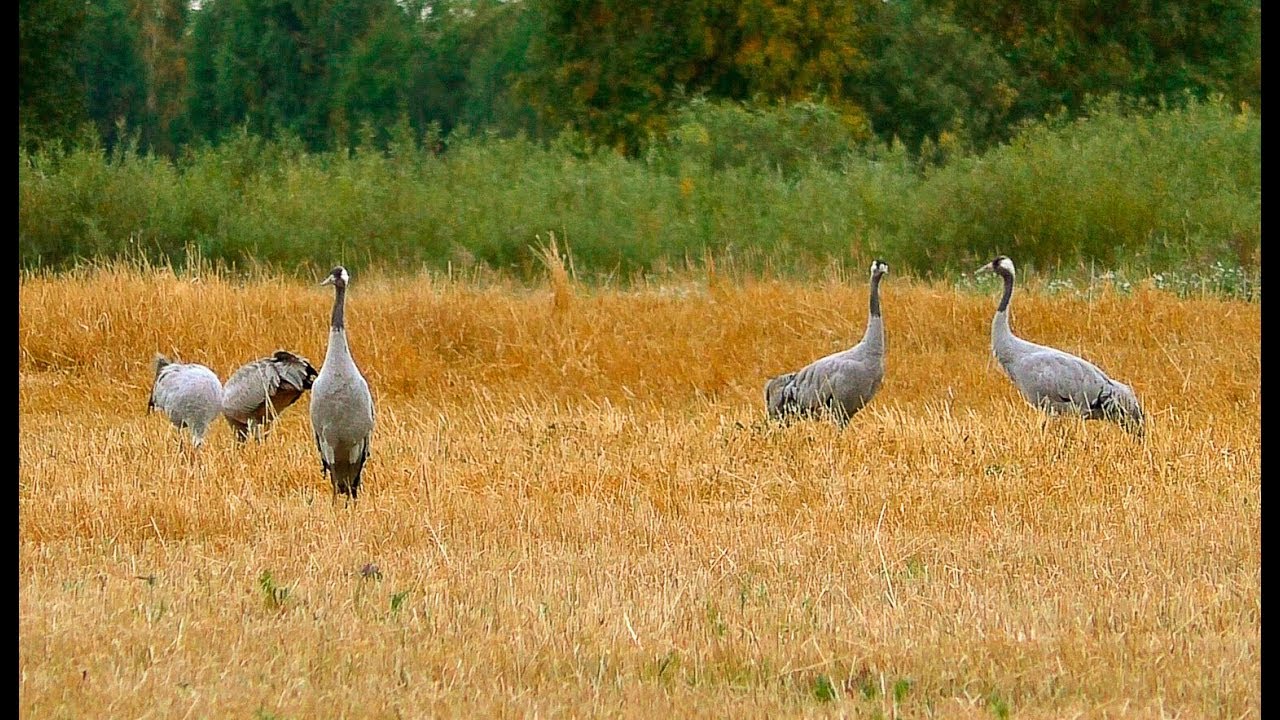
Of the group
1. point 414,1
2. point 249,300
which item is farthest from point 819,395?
point 414,1

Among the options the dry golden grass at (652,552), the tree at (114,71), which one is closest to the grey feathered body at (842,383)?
the dry golden grass at (652,552)

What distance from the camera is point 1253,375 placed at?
14.2 meters

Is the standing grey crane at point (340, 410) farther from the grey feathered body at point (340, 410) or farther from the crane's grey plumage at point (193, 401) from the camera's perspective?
the crane's grey plumage at point (193, 401)

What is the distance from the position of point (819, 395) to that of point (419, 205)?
45.2 feet

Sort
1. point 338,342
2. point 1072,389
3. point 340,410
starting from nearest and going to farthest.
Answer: point 340,410 < point 338,342 < point 1072,389

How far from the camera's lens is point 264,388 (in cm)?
1080

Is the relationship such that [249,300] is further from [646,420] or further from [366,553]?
[366,553]

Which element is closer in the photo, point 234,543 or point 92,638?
point 92,638

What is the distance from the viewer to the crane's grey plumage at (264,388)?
10.9 m

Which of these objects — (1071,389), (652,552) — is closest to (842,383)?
(1071,389)

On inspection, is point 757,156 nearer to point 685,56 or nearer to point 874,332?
point 685,56

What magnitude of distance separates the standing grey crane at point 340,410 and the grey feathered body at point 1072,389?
4661mm

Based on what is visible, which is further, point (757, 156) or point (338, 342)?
point (757, 156)
